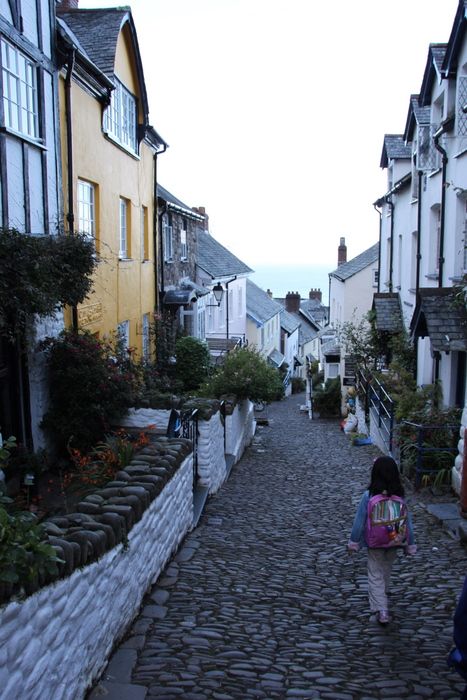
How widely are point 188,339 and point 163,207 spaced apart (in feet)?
13.1

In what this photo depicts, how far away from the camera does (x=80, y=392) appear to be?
9.84 metres

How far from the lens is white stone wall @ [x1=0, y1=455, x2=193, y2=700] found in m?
3.37

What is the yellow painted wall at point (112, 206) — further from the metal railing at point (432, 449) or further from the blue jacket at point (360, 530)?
the blue jacket at point (360, 530)

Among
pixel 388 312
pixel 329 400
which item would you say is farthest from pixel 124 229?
pixel 329 400

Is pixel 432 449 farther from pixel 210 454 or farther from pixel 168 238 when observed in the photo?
pixel 168 238

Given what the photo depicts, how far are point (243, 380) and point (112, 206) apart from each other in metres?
4.92

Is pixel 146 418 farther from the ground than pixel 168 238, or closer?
closer

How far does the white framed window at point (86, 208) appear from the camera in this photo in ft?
38.9

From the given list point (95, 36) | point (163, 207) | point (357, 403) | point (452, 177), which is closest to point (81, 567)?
point (452, 177)

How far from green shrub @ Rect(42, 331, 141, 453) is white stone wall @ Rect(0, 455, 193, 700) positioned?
12.5 feet

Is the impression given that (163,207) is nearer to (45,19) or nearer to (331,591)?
(45,19)

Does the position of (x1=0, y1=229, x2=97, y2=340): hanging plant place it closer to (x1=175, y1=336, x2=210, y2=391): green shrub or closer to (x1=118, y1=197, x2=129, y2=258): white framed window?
(x1=118, y1=197, x2=129, y2=258): white framed window

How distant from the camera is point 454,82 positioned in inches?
512

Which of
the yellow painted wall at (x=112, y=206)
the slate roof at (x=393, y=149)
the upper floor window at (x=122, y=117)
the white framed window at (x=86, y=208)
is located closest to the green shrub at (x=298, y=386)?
the slate roof at (x=393, y=149)
